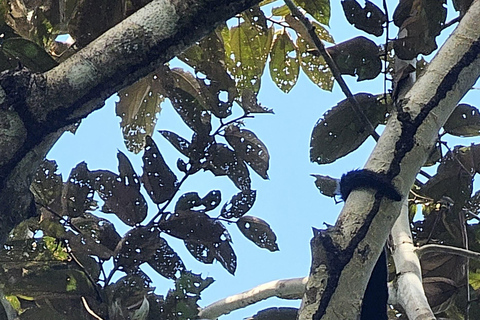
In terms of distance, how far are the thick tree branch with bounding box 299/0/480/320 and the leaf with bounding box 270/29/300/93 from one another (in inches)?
33.7

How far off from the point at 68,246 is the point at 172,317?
0.33m

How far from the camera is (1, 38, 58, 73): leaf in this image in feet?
3.70

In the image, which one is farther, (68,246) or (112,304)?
(68,246)

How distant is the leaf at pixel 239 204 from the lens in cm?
161

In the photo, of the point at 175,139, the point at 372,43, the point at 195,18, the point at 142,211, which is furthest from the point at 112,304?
the point at 372,43

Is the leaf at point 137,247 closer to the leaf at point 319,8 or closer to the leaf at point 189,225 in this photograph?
the leaf at point 189,225

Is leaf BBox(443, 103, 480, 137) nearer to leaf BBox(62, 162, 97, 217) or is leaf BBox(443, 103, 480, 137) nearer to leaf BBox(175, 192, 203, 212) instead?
leaf BBox(175, 192, 203, 212)

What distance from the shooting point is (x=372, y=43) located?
5.00 ft

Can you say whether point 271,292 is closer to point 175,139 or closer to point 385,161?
point 175,139

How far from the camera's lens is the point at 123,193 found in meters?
1.49

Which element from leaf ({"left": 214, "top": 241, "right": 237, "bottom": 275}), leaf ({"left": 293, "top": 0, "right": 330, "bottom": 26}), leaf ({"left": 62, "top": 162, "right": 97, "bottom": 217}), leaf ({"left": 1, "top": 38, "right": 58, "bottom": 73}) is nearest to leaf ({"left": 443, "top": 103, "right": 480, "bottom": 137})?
leaf ({"left": 293, "top": 0, "right": 330, "bottom": 26})

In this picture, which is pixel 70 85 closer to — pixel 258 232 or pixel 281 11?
pixel 258 232

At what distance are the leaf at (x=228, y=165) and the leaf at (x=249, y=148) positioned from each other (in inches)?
1.8

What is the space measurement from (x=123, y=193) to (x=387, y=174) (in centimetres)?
67
